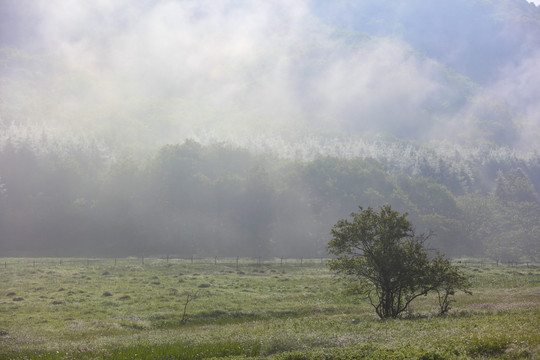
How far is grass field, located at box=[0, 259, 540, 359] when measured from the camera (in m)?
15.9

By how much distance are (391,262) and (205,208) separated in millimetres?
109917

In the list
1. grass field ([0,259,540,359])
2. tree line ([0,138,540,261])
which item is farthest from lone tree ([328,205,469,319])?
tree line ([0,138,540,261])

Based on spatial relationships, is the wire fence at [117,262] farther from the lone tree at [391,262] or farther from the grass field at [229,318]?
the lone tree at [391,262]

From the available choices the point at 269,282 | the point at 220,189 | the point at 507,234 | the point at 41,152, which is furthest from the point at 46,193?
the point at 507,234

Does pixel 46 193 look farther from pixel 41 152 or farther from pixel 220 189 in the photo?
pixel 220 189

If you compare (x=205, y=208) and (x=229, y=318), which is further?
(x=205, y=208)

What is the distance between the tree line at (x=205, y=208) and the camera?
12125 centimetres

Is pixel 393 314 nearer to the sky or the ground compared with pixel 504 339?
nearer to the ground

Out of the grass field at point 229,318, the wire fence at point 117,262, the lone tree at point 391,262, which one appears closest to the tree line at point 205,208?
the wire fence at point 117,262

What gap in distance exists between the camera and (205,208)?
132750 mm

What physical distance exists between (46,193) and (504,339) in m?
145

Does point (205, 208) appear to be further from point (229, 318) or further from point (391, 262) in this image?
point (391, 262)

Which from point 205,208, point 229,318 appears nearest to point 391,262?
point 229,318

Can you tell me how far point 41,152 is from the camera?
475 ft
